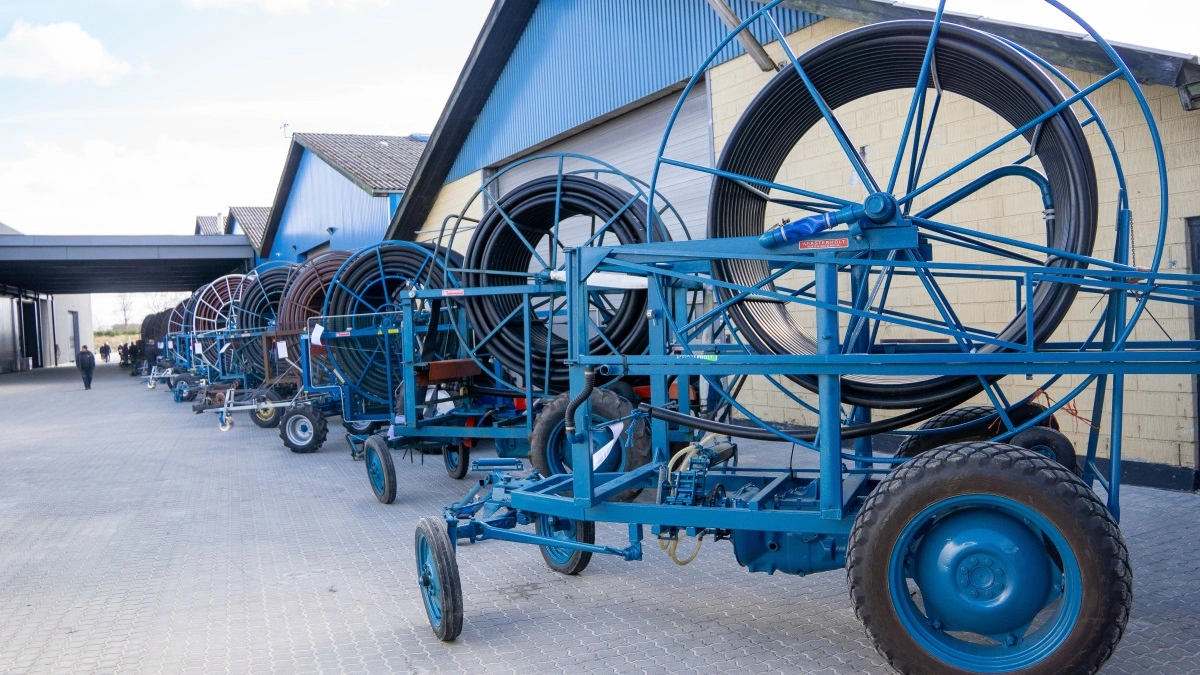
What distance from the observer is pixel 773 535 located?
4.43 metres

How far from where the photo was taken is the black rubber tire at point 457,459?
952cm

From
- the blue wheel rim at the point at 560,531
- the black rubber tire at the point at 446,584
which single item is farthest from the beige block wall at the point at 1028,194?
the black rubber tire at the point at 446,584

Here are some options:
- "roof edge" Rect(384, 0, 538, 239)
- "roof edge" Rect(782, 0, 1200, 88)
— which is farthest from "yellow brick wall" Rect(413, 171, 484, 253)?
"roof edge" Rect(782, 0, 1200, 88)

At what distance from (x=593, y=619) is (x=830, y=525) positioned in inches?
60.6

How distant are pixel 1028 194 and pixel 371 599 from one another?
20.9ft

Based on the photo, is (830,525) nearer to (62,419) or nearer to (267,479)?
(267,479)

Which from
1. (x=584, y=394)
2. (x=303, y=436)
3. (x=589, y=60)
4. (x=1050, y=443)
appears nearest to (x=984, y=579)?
(x=1050, y=443)

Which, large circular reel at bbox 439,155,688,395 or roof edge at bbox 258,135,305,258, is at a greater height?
roof edge at bbox 258,135,305,258

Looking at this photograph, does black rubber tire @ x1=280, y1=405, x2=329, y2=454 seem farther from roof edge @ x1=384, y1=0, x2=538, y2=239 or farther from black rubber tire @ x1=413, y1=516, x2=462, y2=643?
black rubber tire @ x1=413, y1=516, x2=462, y2=643

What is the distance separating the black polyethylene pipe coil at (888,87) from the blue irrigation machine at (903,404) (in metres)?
0.01

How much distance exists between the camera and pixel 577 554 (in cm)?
571

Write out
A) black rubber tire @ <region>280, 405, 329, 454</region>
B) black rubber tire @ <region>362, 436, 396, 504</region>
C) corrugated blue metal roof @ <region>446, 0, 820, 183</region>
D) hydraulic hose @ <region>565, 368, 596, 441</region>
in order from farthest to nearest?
black rubber tire @ <region>280, 405, 329, 454</region> → corrugated blue metal roof @ <region>446, 0, 820, 183</region> → black rubber tire @ <region>362, 436, 396, 504</region> → hydraulic hose @ <region>565, 368, 596, 441</region>

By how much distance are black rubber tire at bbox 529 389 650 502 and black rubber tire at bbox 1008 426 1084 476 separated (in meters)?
2.41

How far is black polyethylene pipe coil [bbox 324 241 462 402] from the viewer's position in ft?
38.3
